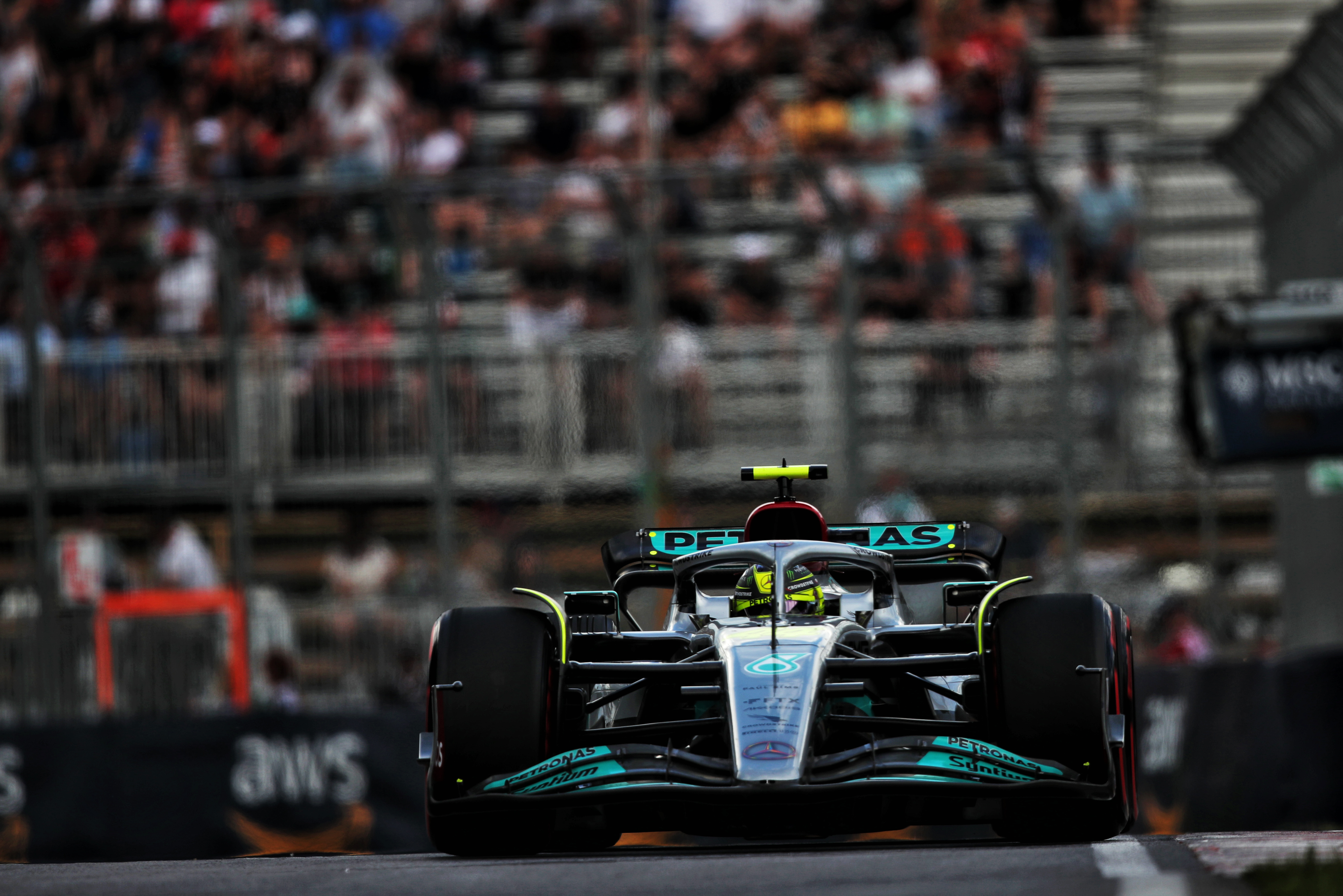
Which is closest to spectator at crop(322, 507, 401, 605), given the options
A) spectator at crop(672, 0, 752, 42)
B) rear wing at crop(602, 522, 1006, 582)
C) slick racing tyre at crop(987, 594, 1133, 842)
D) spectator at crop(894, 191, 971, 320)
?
spectator at crop(894, 191, 971, 320)

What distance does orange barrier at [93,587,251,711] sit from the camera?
1322 cm

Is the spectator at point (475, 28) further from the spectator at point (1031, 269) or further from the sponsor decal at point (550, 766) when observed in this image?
the sponsor decal at point (550, 766)

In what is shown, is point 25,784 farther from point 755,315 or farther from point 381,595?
point 755,315

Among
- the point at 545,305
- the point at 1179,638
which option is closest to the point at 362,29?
the point at 545,305

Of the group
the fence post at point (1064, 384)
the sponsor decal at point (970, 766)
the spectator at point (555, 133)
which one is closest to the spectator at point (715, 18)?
the spectator at point (555, 133)

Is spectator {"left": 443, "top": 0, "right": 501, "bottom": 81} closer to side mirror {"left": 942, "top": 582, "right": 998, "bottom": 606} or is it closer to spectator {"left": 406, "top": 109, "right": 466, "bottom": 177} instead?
spectator {"left": 406, "top": 109, "right": 466, "bottom": 177}

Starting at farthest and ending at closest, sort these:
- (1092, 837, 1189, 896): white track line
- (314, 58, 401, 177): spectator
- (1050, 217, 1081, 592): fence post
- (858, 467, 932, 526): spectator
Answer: (314, 58, 401, 177): spectator
(858, 467, 932, 526): spectator
(1050, 217, 1081, 592): fence post
(1092, 837, 1189, 896): white track line

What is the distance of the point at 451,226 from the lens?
1362 centimetres

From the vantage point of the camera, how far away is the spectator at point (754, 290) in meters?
13.3

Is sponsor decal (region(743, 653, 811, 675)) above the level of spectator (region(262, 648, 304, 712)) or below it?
above

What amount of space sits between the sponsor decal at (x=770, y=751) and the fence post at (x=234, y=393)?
6718mm

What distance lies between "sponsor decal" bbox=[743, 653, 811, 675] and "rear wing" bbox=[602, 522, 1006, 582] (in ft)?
6.50

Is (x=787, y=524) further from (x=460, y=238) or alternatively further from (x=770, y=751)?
(x=460, y=238)

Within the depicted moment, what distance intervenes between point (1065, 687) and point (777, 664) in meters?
0.89
